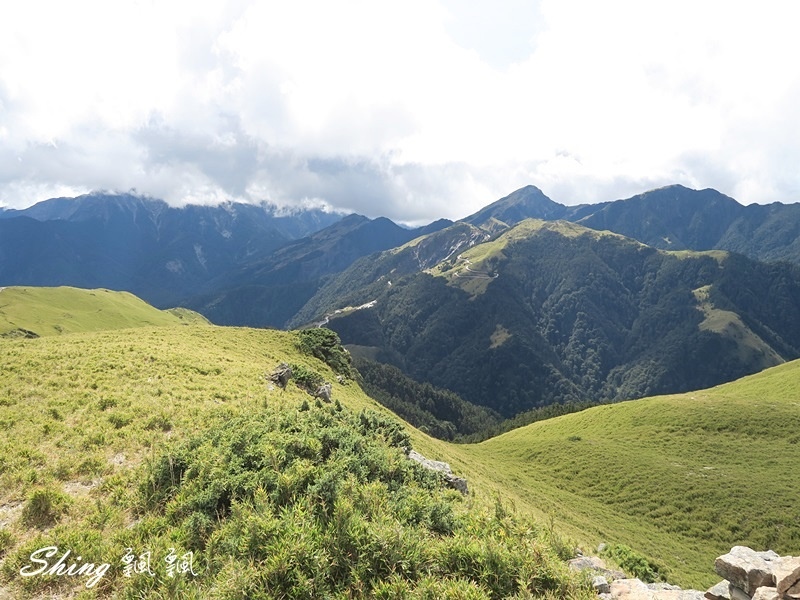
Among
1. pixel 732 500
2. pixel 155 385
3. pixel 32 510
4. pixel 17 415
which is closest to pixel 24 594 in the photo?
pixel 32 510

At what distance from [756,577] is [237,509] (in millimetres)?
13905

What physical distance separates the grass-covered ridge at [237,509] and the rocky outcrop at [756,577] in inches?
171

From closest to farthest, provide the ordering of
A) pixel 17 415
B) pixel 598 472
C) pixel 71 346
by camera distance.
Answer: pixel 17 415 → pixel 71 346 → pixel 598 472

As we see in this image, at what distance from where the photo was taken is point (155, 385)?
24344 millimetres

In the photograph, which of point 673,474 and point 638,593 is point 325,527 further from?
point 673,474

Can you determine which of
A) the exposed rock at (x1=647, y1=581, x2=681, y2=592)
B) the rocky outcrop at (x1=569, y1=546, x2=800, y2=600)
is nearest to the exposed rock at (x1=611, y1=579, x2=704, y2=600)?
the rocky outcrop at (x1=569, y1=546, x2=800, y2=600)

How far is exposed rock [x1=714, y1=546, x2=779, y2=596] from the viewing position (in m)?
10.3

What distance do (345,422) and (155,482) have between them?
7872 millimetres

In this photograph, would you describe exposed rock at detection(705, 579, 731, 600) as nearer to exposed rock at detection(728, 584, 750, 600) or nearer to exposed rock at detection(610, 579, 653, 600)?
exposed rock at detection(728, 584, 750, 600)

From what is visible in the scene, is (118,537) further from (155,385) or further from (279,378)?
(279,378)

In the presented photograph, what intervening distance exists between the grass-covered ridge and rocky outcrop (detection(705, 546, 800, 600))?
4.34m

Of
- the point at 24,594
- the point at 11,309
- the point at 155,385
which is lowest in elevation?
the point at 11,309

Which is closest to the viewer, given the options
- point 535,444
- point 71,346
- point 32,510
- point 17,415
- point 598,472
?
point 32,510

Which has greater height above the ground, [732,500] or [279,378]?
[279,378]
